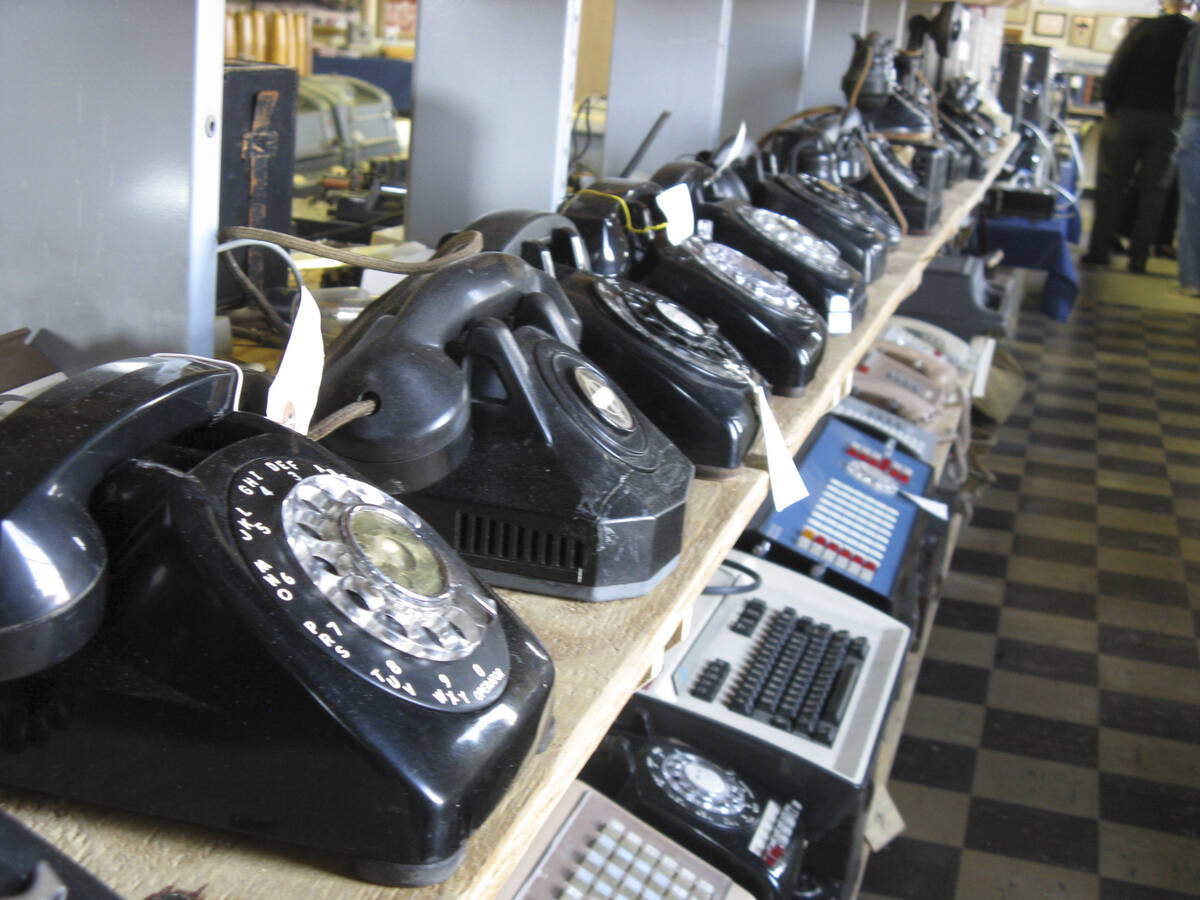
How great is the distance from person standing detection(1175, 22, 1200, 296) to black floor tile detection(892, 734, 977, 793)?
495cm

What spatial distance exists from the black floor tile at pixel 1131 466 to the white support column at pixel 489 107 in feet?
9.98

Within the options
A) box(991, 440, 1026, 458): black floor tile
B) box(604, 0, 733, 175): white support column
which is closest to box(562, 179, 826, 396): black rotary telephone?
box(604, 0, 733, 175): white support column

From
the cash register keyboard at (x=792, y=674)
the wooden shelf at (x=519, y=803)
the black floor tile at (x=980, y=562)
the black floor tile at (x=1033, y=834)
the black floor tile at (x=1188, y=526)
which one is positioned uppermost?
the wooden shelf at (x=519, y=803)

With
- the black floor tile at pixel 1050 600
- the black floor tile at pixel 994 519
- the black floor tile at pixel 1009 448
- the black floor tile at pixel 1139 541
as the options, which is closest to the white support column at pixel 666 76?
the black floor tile at pixel 1050 600

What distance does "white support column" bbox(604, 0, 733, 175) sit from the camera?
2.06m

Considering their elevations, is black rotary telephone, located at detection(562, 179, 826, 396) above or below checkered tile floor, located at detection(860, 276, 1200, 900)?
above

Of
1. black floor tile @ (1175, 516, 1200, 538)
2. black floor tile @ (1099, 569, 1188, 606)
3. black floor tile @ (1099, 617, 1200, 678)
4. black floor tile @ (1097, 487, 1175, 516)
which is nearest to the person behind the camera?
black floor tile @ (1099, 617, 1200, 678)

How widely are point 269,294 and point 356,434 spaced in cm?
59

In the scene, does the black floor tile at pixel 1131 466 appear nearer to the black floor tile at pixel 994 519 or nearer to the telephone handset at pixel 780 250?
the black floor tile at pixel 994 519

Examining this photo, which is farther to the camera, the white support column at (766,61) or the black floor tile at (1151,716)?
the white support column at (766,61)

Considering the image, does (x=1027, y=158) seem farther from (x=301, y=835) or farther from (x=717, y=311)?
(x=301, y=835)

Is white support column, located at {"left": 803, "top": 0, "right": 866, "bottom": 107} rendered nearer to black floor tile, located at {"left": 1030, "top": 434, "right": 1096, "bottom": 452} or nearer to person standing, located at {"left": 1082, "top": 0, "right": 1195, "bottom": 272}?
black floor tile, located at {"left": 1030, "top": 434, "right": 1096, "bottom": 452}

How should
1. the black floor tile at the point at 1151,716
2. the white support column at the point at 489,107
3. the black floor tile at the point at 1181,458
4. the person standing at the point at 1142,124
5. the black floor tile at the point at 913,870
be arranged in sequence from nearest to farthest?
the white support column at the point at 489,107 → the black floor tile at the point at 913,870 → the black floor tile at the point at 1151,716 → the black floor tile at the point at 1181,458 → the person standing at the point at 1142,124

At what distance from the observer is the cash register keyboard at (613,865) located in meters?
1.10
